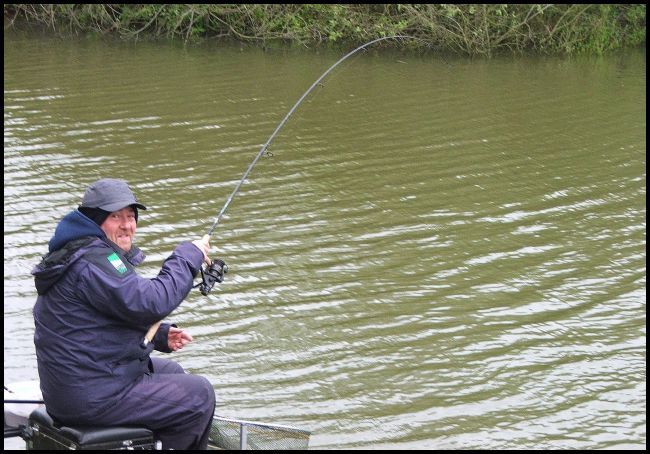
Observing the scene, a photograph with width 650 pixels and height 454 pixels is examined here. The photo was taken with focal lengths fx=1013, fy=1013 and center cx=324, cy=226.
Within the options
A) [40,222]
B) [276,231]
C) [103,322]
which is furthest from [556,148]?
[103,322]

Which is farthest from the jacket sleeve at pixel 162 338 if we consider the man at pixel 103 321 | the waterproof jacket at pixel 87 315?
the waterproof jacket at pixel 87 315

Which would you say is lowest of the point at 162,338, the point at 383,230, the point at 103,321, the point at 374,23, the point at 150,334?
the point at 383,230

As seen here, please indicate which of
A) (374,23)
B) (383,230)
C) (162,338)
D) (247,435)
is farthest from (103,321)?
(374,23)

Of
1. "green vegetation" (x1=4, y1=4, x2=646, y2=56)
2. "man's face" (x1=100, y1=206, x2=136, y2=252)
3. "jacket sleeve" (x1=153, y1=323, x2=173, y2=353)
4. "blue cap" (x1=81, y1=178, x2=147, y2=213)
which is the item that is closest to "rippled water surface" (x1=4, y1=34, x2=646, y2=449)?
"jacket sleeve" (x1=153, y1=323, x2=173, y2=353)

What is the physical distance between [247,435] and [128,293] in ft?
3.24

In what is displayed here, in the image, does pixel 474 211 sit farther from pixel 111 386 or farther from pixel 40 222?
pixel 111 386

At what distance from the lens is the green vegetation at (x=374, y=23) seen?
652 inches

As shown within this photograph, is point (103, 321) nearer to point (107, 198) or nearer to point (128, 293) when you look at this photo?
point (128, 293)

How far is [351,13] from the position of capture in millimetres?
17172

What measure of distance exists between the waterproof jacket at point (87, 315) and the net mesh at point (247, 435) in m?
0.64

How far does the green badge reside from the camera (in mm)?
3959

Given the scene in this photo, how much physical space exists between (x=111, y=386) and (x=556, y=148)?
→ 803 centimetres

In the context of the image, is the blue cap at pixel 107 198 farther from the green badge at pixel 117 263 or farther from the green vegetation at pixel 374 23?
the green vegetation at pixel 374 23

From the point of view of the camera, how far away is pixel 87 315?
3.95 meters
